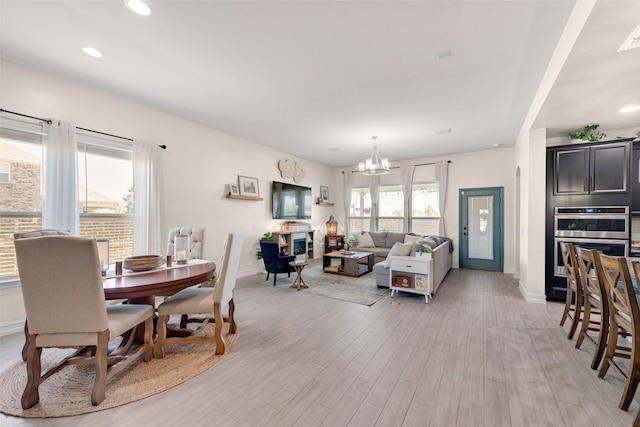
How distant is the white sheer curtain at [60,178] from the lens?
9.58ft

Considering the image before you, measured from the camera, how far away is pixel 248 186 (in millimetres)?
5602

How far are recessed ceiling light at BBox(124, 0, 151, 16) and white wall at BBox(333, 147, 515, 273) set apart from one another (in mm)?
5664

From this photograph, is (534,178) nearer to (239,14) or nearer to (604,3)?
(604,3)

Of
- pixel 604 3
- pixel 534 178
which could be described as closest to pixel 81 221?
pixel 604 3

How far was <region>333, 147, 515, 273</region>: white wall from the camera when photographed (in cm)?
589

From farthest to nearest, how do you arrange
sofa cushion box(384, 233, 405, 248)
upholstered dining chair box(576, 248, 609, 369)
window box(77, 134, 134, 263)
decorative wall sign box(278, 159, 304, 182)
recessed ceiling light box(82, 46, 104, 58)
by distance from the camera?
sofa cushion box(384, 233, 405, 248) < decorative wall sign box(278, 159, 304, 182) < window box(77, 134, 134, 263) < recessed ceiling light box(82, 46, 104, 58) < upholstered dining chair box(576, 248, 609, 369)

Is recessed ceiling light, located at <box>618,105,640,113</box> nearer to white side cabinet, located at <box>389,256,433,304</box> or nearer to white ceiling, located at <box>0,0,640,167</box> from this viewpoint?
white ceiling, located at <box>0,0,640,167</box>

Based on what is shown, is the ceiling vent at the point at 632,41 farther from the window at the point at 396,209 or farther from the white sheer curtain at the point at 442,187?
the window at the point at 396,209

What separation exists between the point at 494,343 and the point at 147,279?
3.39 metres

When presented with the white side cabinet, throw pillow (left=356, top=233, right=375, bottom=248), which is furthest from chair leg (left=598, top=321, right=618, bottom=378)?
throw pillow (left=356, top=233, right=375, bottom=248)

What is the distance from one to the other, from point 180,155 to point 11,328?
294 centimetres

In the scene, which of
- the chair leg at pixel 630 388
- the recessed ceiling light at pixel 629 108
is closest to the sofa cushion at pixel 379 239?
the recessed ceiling light at pixel 629 108

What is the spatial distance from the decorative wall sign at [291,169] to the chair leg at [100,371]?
5181 millimetres

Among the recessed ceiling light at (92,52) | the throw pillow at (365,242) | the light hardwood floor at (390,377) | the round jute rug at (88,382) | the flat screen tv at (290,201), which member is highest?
the recessed ceiling light at (92,52)
